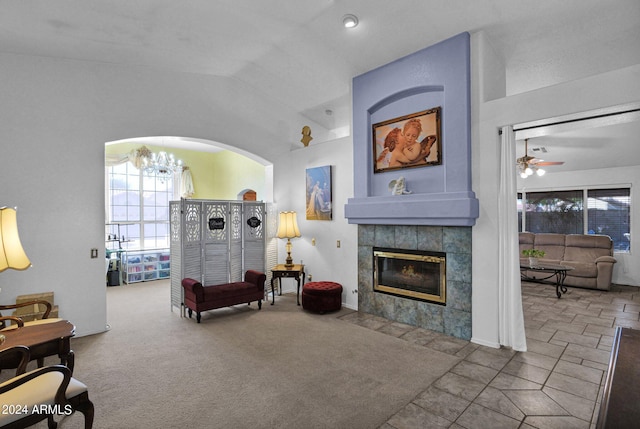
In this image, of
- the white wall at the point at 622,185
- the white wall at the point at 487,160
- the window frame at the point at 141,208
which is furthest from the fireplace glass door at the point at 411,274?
the window frame at the point at 141,208

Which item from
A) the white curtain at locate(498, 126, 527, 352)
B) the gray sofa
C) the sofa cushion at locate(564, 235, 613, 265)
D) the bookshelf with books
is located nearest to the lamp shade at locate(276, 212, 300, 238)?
the bookshelf with books

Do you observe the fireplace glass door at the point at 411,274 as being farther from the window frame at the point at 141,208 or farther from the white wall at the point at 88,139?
the window frame at the point at 141,208

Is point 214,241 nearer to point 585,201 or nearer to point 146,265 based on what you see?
point 146,265

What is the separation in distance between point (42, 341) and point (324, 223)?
4200 mm

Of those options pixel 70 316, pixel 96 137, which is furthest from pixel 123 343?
pixel 96 137

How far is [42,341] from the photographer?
2535 mm

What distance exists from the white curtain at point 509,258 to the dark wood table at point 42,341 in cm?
428

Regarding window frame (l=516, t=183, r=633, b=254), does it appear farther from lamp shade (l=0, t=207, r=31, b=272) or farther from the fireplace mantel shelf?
lamp shade (l=0, t=207, r=31, b=272)

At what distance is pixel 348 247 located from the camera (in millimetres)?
5566

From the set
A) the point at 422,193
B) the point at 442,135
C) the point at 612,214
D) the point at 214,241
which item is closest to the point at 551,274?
the point at 612,214

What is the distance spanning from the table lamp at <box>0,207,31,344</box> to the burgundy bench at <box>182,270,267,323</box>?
254 centimetres

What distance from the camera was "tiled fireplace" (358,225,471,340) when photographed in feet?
13.5

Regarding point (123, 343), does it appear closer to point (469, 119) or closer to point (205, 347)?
point (205, 347)

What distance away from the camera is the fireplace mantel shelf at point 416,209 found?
3.92 m
